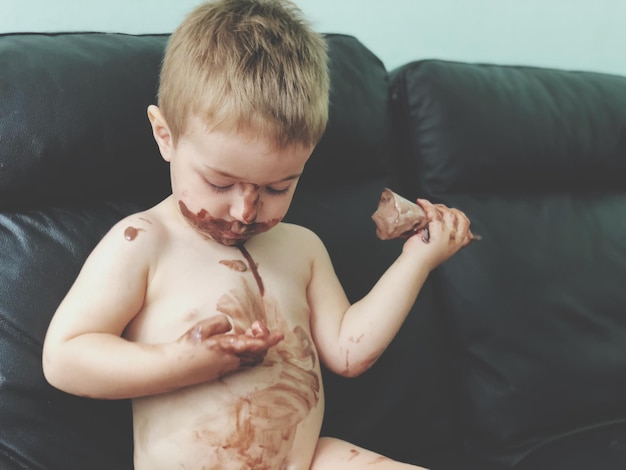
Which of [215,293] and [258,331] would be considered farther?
[215,293]

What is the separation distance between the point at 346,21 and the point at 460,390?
79 centimetres

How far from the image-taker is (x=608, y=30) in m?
1.73

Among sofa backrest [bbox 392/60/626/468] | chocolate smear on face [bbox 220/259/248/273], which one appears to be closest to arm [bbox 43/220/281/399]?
chocolate smear on face [bbox 220/259/248/273]

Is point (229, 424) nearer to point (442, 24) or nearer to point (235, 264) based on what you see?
point (235, 264)

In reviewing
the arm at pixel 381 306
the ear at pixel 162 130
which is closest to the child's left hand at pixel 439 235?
the arm at pixel 381 306

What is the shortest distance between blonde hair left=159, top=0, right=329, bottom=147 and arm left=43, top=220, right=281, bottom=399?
20 centimetres

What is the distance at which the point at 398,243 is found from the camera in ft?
4.05

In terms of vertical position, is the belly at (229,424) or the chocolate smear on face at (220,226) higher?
the chocolate smear on face at (220,226)

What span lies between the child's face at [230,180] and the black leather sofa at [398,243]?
20cm

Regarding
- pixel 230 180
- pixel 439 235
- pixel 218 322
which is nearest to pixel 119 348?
pixel 218 322

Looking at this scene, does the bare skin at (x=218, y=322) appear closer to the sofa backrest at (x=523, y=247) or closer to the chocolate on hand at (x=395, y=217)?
the chocolate on hand at (x=395, y=217)

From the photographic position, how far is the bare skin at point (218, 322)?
0.78 metres

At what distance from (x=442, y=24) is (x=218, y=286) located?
37.9 inches

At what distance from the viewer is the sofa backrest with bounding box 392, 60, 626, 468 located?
1.23 m
